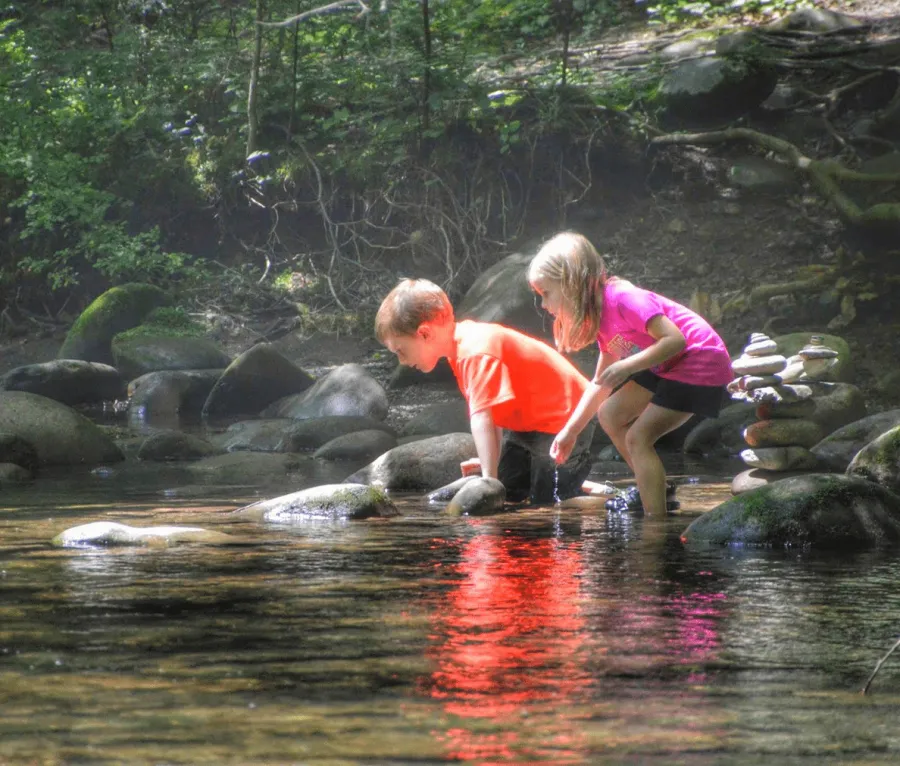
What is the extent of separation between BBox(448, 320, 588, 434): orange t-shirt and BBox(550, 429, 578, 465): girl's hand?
60cm

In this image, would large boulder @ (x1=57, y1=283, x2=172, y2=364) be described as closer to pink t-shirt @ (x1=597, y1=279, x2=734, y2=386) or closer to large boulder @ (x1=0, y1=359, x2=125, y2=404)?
large boulder @ (x1=0, y1=359, x2=125, y2=404)

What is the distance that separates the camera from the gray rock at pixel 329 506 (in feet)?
20.7

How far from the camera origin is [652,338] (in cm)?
583

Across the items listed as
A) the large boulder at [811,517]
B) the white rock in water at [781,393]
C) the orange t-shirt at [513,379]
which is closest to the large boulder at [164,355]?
the white rock in water at [781,393]

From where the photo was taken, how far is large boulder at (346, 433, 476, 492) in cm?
822

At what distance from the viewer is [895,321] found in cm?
1316

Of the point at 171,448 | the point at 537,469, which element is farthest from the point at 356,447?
the point at 537,469

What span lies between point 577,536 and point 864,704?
2.97 m

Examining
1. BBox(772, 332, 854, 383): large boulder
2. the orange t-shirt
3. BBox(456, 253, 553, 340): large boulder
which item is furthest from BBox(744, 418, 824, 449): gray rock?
BBox(456, 253, 553, 340): large boulder

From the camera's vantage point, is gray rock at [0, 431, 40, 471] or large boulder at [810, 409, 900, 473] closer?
large boulder at [810, 409, 900, 473]

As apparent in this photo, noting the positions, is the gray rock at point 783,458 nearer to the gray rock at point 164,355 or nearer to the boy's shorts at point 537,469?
the boy's shorts at point 537,469

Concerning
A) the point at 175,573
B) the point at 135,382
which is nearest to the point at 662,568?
the point at 175,573

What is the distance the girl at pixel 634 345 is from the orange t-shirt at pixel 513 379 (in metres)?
0.50

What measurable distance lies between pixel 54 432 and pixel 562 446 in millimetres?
5558
